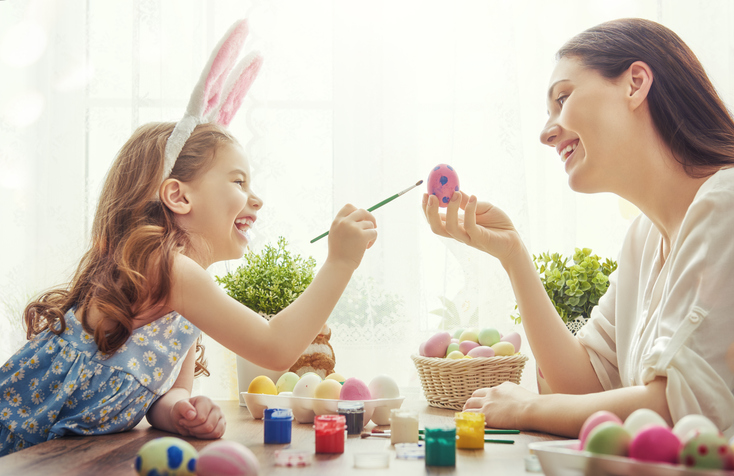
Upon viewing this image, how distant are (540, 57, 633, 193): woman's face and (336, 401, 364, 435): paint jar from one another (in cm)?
61

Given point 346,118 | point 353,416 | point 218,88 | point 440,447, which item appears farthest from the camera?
point 346,118

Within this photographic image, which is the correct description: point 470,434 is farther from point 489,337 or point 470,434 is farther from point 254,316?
point 489,337

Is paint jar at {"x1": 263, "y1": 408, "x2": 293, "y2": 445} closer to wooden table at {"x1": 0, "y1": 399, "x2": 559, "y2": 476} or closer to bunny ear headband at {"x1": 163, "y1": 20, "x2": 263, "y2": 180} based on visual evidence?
wooden table at {"x1": 0, "y1": 399, "x2": 559, "y2": 476}

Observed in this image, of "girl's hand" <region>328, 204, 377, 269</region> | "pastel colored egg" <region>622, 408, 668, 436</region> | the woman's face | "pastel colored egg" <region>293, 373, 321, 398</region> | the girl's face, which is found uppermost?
the woman's face

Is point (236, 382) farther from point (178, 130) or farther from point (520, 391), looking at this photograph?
point (520, 391)

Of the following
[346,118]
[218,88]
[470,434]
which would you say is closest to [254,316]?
[470,434]

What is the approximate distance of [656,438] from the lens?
0.44 meters

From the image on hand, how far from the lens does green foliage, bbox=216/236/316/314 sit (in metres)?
1.33

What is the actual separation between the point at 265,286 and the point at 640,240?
82 cm

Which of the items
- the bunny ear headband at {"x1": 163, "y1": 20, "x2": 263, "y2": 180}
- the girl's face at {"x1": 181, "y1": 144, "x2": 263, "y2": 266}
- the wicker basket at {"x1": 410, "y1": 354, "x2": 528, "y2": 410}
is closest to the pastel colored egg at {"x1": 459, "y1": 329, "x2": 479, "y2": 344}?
the wicker basket at {"x1": 410, "y1": 354, "x2": 528, "y2": 410}

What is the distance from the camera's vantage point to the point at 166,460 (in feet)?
1.71

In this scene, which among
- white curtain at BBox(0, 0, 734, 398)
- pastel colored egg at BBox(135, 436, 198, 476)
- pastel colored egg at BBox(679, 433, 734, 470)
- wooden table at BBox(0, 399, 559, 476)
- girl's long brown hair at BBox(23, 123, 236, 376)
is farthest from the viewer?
white curtain at BBox(0, 0, 734, 398)

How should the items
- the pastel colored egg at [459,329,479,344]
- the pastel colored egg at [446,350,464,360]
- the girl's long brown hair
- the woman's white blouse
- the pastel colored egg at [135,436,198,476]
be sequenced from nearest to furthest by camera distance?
the pastel colored egg at [135,436,198,476] < the woman's white blouse < the girl's long brown hair < the pastel colored egg at [446,350,464,360] < the pastel colored egg at [459,329,479,344]

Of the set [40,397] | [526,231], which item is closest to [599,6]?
[526,231]
